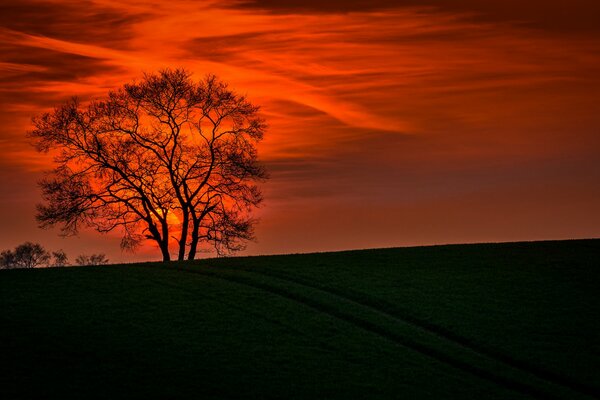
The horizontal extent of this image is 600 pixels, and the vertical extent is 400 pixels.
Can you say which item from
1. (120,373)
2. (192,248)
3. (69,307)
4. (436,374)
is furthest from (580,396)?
(192,248)

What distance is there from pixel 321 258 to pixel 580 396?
25.7 m

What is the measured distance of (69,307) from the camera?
43.0 m

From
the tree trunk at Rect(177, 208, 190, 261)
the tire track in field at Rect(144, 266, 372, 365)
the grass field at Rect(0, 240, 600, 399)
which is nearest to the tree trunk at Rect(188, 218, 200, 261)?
the tree trunk at Rect(177, 208, 190, 261)

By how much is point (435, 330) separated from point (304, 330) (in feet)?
22.4

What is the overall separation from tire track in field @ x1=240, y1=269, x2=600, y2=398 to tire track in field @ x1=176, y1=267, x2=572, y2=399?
1753 mm

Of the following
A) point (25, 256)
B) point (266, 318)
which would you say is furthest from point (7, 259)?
point (266, 318)

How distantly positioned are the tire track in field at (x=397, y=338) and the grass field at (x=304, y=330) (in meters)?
0.07

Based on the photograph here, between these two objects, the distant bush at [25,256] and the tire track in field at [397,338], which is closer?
the tire track in field at [397,338]

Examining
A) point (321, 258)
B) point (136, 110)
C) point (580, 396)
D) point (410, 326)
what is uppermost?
point (136, 110)

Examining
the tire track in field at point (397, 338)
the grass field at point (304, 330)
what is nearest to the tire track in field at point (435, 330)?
the grass field at point (304, 330)

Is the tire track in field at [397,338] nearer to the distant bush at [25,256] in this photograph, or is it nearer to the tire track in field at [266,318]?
the tire track in field at [266,318]

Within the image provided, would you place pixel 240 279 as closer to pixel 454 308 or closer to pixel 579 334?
pixel 454 308

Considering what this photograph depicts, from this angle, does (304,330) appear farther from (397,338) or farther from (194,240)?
(194,240)

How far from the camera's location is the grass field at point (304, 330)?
33531 millimetres
